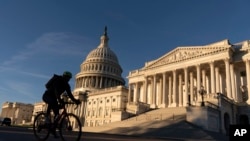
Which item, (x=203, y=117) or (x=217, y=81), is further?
(x=217, y=81)

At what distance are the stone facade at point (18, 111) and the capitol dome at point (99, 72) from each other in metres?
48.1

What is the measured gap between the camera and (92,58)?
13200 cm

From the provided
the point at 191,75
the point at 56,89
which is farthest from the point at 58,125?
the point at 191,75

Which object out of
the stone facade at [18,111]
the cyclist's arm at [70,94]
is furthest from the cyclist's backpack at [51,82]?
the stone facade at [18,111]

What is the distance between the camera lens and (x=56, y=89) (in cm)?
886

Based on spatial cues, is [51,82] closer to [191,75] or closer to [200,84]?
[200,84]

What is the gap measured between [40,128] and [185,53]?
53389 millimetres

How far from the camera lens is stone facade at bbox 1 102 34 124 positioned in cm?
15350

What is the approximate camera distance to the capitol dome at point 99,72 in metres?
123

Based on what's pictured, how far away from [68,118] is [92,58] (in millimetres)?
124365

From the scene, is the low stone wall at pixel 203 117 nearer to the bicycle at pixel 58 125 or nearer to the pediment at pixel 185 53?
the pediment at pixel 185 53

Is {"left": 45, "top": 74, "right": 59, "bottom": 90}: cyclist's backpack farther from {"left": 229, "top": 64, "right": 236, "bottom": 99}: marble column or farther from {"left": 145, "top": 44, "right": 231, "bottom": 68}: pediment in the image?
{"left": 145, "top": 44, "right": 231, "bottom": 68}: pediment

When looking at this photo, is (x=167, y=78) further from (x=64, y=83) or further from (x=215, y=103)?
(x=64, y=83)

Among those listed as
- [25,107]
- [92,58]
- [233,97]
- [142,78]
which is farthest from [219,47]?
[25,107]
